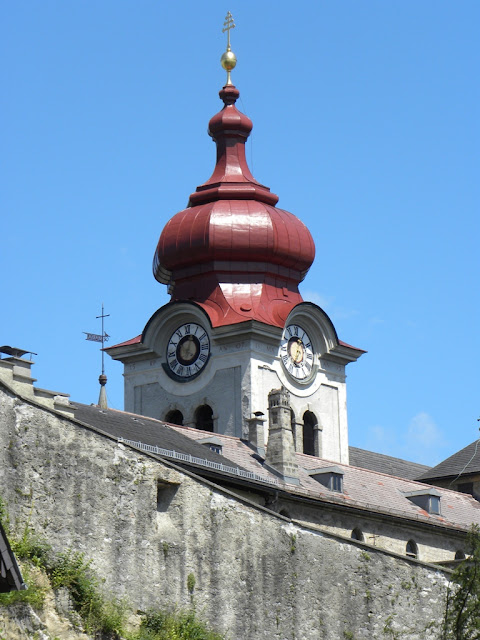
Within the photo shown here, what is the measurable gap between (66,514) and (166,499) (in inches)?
97.3

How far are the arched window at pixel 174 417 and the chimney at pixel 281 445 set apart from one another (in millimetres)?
8573

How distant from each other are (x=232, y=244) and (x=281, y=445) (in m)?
13.8

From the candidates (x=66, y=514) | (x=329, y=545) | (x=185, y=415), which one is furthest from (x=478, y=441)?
(x=66, y=514)

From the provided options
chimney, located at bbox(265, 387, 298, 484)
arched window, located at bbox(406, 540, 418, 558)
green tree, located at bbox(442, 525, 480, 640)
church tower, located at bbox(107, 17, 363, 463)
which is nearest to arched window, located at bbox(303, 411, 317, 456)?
church tower, located at bbox(107, 17, 363, 463)

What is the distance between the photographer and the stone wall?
114ft

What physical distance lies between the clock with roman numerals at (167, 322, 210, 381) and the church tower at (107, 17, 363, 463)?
0.11ft

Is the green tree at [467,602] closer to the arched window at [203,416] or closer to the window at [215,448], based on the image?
the window at [215,448]

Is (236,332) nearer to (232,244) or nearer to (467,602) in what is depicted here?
(232,244)

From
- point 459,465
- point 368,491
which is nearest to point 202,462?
point 368,491

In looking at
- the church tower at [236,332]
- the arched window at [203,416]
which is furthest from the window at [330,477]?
the arched window at [203,416]

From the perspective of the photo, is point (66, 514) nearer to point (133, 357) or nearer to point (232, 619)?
point (232, 619)

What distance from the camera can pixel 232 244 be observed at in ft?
208

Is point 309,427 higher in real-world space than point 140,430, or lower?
higher

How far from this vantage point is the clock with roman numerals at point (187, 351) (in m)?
62.3
